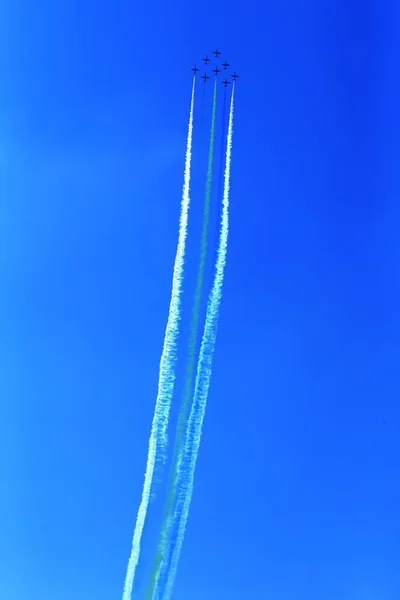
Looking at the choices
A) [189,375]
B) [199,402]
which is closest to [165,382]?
[189,375]

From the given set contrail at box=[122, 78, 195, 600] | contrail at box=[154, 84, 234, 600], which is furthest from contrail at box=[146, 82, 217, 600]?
contrail at box=[122, 78, 195, 600]

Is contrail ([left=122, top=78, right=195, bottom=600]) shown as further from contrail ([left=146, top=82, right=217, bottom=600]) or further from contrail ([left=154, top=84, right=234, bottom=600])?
contrail ([left=154, top=84, right=234, bottom=600])

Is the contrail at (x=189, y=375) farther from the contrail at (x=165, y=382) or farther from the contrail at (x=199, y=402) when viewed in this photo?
the contrail at (x=165, y=382)

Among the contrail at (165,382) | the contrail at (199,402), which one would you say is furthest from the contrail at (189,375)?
the contrail at (165,382)

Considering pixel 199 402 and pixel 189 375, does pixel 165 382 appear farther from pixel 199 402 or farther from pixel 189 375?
pixel 199 402

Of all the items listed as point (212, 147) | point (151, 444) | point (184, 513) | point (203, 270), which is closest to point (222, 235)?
point (203, 270)

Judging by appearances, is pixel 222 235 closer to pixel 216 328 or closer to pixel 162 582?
pixel 216 328
